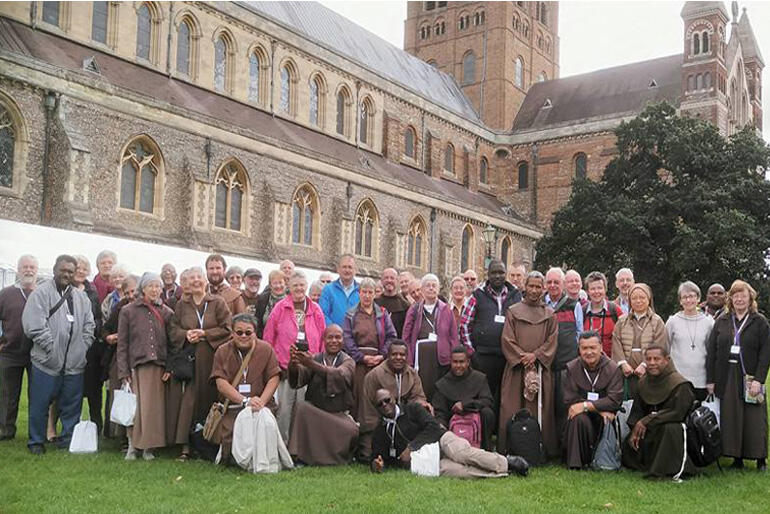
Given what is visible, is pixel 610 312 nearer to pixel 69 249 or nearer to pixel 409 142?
pixel 69 249

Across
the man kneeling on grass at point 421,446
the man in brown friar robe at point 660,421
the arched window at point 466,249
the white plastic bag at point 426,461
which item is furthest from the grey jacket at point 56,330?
the arched window at point 466,249

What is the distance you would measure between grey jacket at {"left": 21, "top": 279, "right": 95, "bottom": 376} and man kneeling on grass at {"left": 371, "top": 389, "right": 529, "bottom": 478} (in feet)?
9.91

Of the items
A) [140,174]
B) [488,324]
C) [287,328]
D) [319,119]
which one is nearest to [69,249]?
[140,174]

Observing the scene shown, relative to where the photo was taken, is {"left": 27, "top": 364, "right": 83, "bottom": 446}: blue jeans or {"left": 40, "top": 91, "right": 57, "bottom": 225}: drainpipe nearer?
{"left": 27, "top": 364, "right": 83, "bottom": 446}: blue jeans

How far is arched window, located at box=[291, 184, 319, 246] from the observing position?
24953 mm

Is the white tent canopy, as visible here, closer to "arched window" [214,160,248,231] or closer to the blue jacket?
the blue jacket

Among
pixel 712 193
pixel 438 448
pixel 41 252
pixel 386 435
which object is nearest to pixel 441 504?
pixel 438 448

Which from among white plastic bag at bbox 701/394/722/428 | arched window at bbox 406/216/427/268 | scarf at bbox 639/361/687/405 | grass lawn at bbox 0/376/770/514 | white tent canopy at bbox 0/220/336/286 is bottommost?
grass lawn at bbox 0/376/770/514

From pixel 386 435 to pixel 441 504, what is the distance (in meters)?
1.78

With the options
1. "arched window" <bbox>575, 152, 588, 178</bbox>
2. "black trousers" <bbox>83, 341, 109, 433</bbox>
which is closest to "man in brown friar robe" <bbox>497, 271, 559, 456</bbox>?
"black trousers" <bbox>83, 341, 109, 433</bbox>

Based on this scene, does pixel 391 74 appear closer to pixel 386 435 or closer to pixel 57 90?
pixel 57 90

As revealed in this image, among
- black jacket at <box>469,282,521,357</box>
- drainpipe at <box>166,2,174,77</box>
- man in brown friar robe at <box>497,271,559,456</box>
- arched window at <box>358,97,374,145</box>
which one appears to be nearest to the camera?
man in brown friar robe at <box>497,271,559,456</box>

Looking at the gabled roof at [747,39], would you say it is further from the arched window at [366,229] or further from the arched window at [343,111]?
the arched window at [366,229]

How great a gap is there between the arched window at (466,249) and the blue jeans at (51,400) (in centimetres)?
2503
